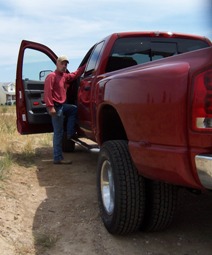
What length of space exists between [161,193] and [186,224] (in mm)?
751

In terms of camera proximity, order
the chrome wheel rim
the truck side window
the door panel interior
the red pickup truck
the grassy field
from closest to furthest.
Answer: the red pickup truck, the chrome wheel rim, the truck side window, the grassy field, the door panel interior

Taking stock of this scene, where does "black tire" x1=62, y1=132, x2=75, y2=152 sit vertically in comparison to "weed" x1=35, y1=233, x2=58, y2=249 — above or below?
below

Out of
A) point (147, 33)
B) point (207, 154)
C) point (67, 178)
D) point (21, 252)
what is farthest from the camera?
point (67, 178)

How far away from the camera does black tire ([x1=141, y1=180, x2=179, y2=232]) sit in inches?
135

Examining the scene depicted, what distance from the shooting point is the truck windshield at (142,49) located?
17.1 feet

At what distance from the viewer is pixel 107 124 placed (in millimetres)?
4238

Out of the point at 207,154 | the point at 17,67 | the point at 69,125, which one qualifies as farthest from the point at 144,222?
the point at 17,67

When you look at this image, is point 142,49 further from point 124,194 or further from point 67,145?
point 67,145

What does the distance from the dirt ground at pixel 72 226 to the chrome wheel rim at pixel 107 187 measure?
0.24 meters

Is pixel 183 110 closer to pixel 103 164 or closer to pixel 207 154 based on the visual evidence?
pixel 207 154

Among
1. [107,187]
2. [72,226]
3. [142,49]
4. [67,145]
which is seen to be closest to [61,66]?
[142,49]

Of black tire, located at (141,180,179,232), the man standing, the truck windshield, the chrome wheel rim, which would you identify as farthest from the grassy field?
black tire, located at (141,180,179,232)

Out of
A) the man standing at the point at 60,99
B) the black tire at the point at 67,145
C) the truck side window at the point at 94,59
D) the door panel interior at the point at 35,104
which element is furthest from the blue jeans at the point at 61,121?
the black tire at the point at 67,145

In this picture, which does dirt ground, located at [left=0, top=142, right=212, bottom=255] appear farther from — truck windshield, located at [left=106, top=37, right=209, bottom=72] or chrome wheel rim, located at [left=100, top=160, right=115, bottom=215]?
truck windshield, located at [left=106, top=37, right=209, bottom=72]
